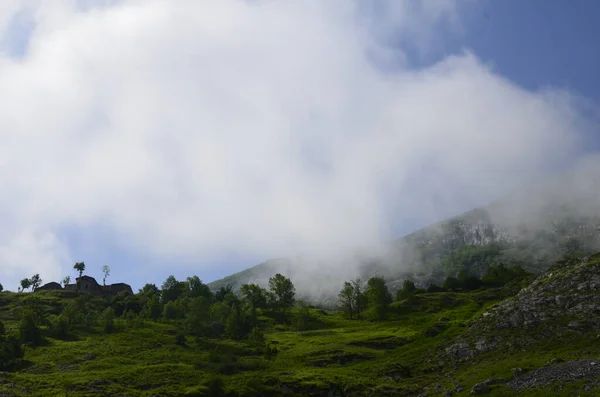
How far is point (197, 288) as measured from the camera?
18512 cm

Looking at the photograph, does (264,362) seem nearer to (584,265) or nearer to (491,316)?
(491,316)

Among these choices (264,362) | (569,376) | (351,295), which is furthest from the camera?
(351,295)

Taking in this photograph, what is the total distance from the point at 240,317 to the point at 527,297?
255 feet

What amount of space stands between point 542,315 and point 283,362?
187ft

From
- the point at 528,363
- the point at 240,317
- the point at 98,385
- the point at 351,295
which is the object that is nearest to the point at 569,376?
the point at 528,363

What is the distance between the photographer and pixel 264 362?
103m

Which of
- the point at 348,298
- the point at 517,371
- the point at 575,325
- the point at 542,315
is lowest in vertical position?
the point at 517,371

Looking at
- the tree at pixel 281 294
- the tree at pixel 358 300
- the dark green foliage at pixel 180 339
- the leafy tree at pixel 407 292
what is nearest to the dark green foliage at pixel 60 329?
the dark green foliage at pixel 180 339

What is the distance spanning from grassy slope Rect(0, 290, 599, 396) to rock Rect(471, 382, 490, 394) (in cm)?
154

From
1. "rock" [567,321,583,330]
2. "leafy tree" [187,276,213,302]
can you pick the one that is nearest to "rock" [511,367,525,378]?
"rock" [567,321,583,330]

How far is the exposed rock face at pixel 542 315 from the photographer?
8981cm

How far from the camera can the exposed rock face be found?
8981cm

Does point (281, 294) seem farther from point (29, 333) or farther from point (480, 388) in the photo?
point (480, 388)

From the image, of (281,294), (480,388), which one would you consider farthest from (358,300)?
(480,388)
